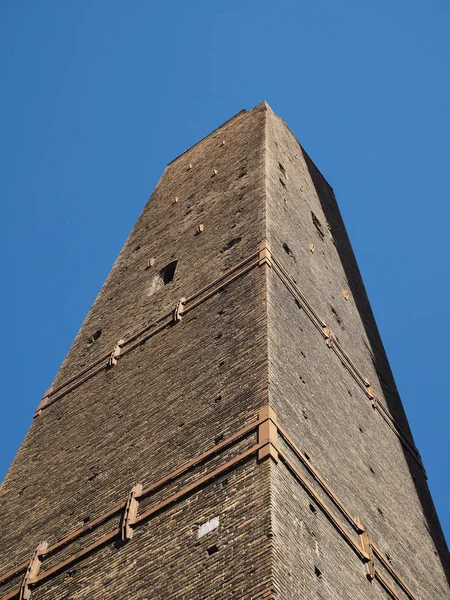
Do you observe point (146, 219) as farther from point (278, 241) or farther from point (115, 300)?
point (278, 241)

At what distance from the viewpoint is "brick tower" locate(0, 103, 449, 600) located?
12641 mm

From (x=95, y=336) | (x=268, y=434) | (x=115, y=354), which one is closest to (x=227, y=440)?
(x=268, y=434)

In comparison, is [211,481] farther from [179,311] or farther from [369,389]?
[369,389]

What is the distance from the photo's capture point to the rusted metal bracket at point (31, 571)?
46.2ft

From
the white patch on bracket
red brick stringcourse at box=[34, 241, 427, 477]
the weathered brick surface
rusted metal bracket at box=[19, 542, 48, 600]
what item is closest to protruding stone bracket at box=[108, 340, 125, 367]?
red brick stringcourse at box=[34, 241, 427, 477]

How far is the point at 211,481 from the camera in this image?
43.9 feet

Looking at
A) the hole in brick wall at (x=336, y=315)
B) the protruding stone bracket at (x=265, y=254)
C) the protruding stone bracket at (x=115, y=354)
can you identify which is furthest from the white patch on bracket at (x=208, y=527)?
the hole in brick wall at (x=336, y=315)

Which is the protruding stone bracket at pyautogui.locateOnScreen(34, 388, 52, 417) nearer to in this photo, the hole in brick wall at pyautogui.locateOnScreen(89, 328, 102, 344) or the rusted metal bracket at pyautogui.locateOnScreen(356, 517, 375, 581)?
the hole in brick wall at pyautogui.locateOnScreen(89, 328, 102, 344)

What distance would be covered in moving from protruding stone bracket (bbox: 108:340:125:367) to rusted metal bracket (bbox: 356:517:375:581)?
230 inches

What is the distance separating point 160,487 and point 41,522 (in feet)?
7.87

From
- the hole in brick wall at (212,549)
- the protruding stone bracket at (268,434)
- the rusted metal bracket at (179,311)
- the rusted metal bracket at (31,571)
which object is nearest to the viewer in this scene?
the hole in brick wall at (212,549)

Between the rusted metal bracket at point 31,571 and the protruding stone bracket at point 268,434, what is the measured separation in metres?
3.39

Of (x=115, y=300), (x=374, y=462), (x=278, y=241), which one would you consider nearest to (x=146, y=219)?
(x=115, y=300)

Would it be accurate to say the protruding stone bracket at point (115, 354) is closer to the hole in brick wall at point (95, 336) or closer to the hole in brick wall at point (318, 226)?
the hole in brick wall at point (95, 336)
